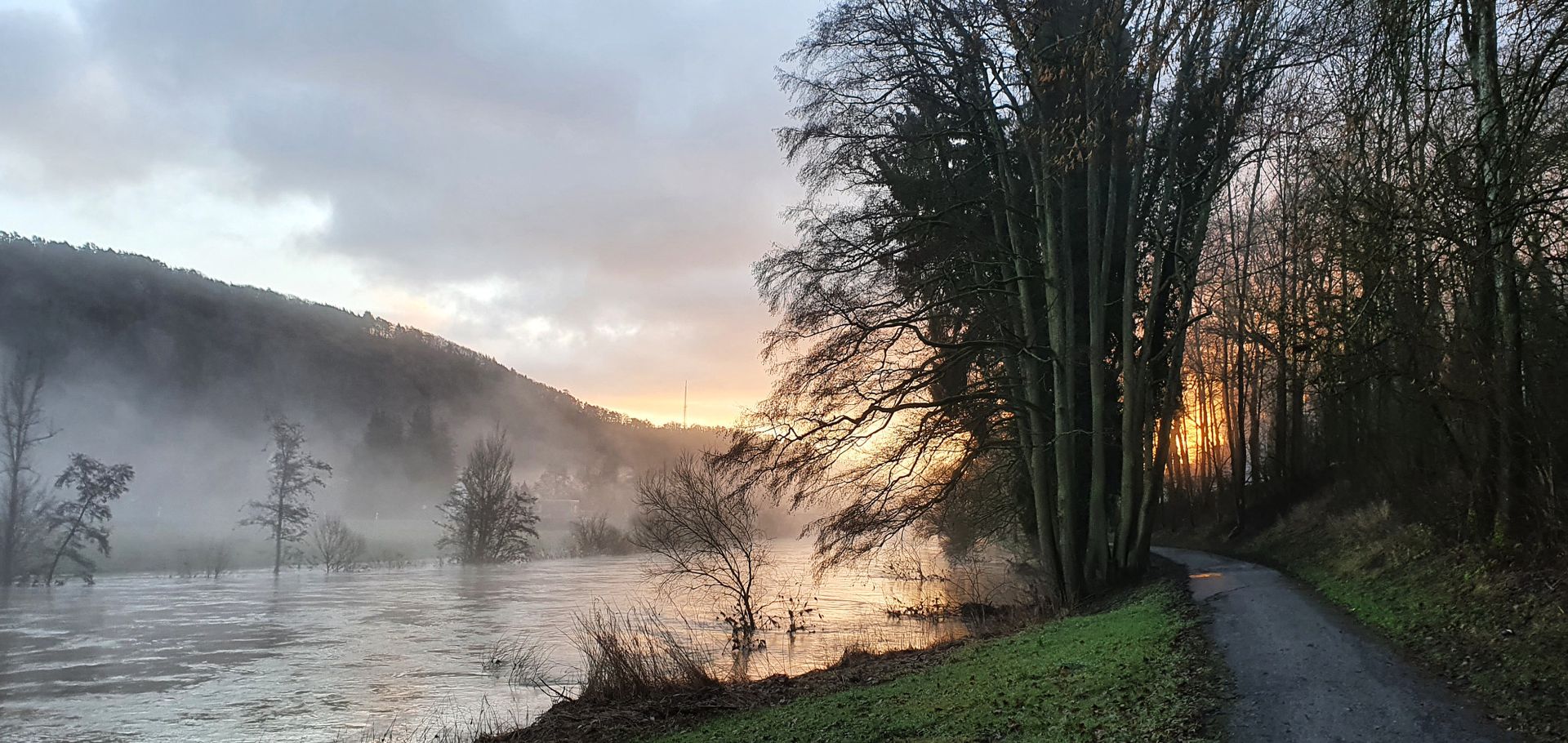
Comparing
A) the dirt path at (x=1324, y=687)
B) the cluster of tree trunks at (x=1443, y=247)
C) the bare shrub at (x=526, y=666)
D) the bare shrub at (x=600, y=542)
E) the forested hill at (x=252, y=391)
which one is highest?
the forested hill at (x=252, y=391)

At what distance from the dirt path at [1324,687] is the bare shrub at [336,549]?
59699 millimetres

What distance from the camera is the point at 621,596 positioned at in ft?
117

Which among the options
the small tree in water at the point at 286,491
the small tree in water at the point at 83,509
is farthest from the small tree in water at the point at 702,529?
the small tree in water at the point at 286,491

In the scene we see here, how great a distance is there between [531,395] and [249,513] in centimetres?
9645

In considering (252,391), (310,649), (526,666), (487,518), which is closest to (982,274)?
(526,666)

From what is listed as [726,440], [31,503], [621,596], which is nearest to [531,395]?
[31,503]

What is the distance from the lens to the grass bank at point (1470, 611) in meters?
6.22

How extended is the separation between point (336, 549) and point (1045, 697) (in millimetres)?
62983

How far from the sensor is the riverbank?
23.0 ft

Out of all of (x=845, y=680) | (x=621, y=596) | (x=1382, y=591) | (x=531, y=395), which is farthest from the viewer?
(x=531, y=395)

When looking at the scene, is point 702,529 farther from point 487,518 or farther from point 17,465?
point 487,518

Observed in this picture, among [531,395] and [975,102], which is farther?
[531,395]

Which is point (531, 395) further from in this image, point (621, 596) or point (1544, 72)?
point (1544, 72)

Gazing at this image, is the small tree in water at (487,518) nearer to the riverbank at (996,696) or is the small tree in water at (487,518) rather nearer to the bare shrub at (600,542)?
the bare shrub at (600,542)
